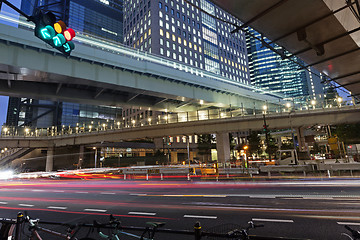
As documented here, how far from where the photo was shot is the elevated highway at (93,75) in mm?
18078

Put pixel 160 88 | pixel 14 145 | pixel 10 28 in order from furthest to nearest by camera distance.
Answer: pixel 14 145 → pixel 160 88 → pixel 10 28

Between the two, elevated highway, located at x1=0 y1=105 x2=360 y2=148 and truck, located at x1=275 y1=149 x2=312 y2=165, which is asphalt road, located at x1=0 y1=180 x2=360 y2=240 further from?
elevated highway, located at x1=0 y1=105 x2=360 y2=148

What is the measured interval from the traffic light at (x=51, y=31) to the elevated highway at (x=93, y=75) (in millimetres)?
12801

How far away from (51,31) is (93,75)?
17139mm

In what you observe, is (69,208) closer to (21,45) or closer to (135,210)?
(135,210)

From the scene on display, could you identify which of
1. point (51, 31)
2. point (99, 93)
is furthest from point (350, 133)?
point (51, 31)

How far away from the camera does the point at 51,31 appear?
561cm

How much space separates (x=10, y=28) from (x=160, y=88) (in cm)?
1513

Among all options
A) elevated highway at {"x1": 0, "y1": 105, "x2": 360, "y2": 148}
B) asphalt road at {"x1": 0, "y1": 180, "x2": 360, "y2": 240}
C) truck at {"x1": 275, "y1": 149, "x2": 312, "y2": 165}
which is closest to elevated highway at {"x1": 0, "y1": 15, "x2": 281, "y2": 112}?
elevated highway at {"x1": 0, "y1": 105, "x2": 360, "y2": 148}

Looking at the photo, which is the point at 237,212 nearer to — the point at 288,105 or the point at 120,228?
the point at 120,228

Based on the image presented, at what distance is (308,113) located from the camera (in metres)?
29.6

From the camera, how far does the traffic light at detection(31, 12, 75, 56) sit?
5398 millimetres

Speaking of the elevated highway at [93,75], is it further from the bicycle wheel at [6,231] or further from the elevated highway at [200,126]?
the bicycle wheel at [6,231]

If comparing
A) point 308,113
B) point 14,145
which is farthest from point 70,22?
point 308,113
